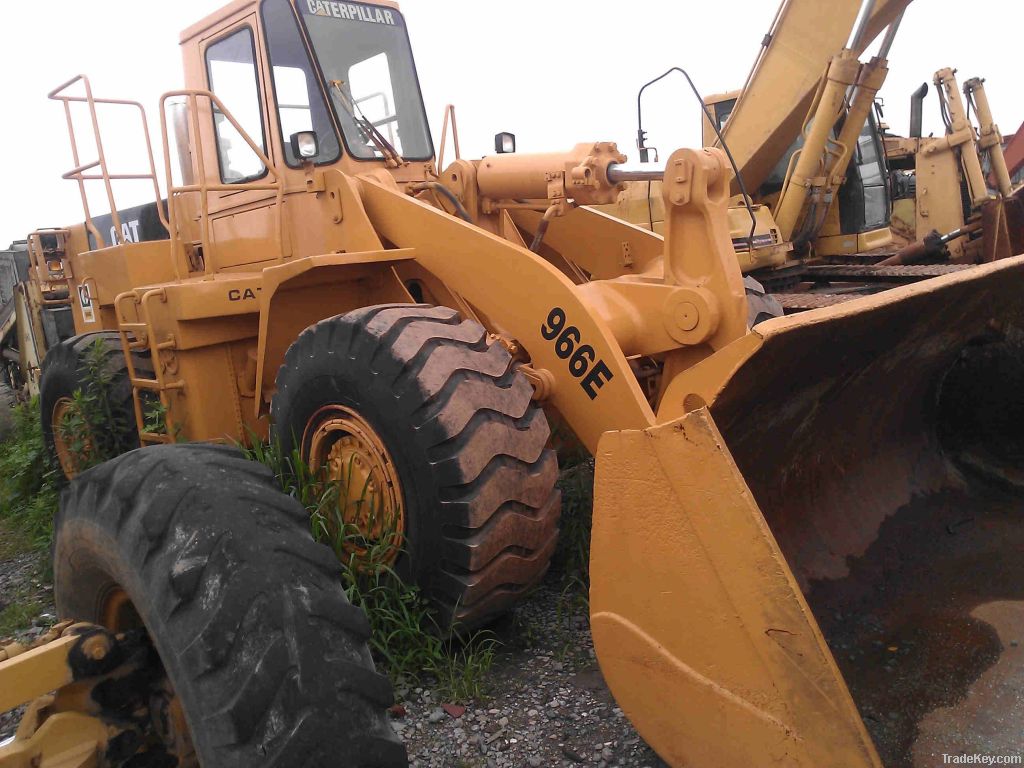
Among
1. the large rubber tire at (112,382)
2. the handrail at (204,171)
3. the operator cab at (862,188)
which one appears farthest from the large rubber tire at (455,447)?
the operator cab at (862,188)

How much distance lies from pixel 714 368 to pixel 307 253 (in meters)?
2.69

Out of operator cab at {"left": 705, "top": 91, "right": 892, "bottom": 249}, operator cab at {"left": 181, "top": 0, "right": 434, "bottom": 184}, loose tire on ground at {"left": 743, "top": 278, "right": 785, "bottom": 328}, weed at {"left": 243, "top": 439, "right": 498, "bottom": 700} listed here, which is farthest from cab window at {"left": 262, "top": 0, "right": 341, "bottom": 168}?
operator cab at {"left": 705, "top": 91, "right": 892, "bottom": 249}

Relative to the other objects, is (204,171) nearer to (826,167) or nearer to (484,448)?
(484,448)

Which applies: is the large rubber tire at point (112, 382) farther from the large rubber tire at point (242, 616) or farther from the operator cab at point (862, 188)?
the operator cab at point (862, 188)

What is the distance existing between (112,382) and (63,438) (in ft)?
2.50

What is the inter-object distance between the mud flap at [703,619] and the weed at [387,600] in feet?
3.79

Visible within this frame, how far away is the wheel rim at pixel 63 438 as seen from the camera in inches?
216

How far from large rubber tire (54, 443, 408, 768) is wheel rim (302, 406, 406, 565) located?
3.71 feet

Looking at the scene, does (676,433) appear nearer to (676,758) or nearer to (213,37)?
(676,758)

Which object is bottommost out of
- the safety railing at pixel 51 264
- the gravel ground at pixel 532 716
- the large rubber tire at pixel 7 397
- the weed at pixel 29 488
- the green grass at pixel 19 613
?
the gravel ground at pixel 532 716

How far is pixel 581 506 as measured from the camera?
4207 mm

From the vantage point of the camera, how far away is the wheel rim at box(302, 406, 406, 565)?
3328 millimetres

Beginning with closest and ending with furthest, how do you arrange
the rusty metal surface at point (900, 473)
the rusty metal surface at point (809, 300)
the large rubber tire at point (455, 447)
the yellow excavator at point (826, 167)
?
the rusty metal surface at point (900, 473) < the large rubber tire at point (455, 447) < the rusty metal surface at point (809, 300) < the yellow excavator at point (826, 167)

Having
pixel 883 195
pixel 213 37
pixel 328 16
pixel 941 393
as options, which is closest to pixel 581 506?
pixel 941 393
